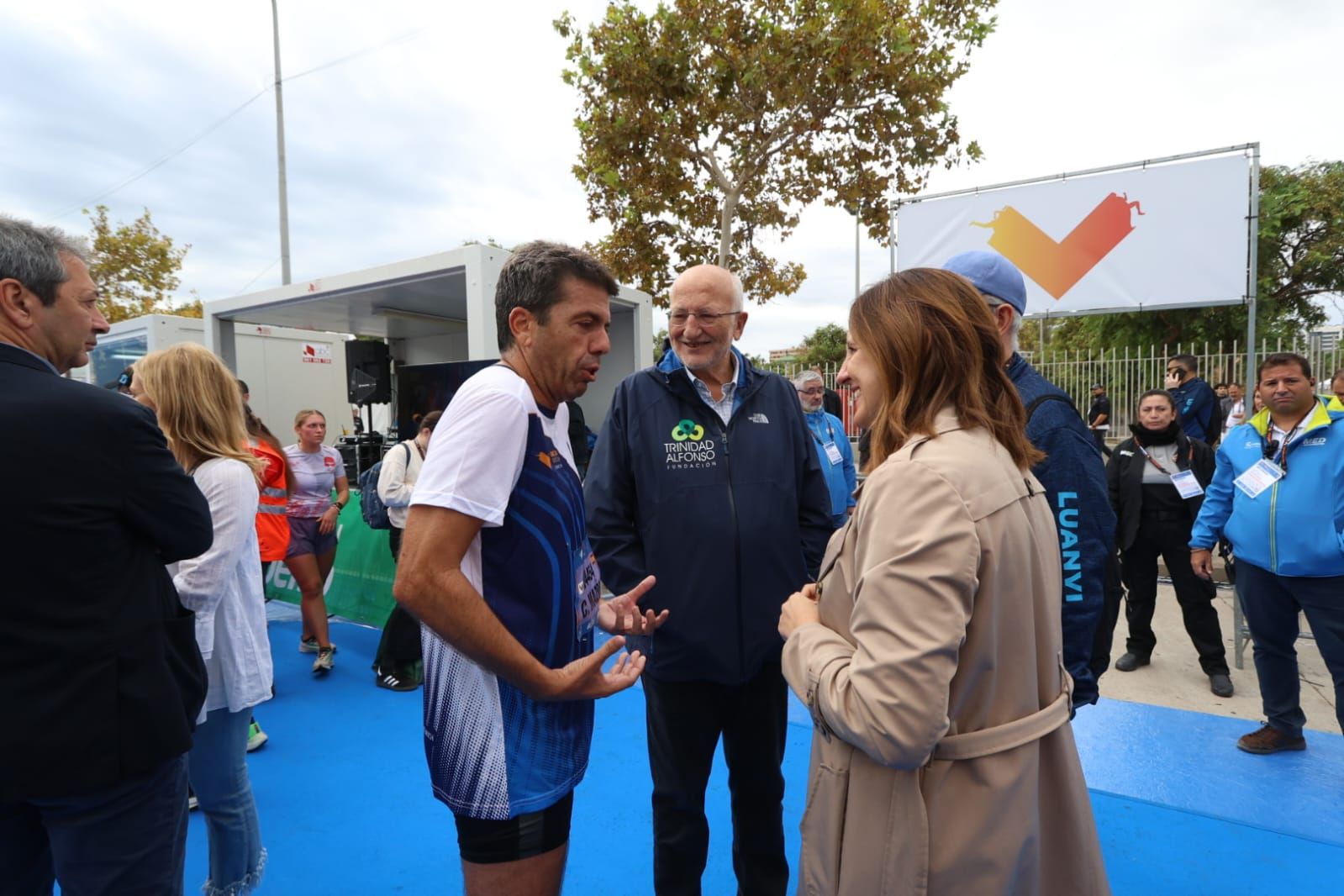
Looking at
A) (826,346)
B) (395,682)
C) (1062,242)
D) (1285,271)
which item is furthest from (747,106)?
(826,346)

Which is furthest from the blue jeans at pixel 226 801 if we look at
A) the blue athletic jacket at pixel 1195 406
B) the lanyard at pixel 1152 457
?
the blue athletic jacket at pixel 1195 406

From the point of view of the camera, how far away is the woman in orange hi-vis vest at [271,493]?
3.77 metres

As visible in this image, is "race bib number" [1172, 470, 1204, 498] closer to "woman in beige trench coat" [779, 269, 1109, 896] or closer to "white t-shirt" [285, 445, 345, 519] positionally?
"woman in beige trench coat" [779, 269, 1109, 896]

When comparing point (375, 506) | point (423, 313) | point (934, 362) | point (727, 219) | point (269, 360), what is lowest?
point (375, 506)

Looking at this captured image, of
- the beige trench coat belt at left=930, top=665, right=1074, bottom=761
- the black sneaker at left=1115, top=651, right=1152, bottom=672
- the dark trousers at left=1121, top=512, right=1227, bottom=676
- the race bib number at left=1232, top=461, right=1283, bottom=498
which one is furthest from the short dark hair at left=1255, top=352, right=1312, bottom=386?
the beige trench coat belt at left=930, top=665, right=1074, bottom=761

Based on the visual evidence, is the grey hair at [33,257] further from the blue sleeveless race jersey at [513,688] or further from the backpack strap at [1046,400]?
the backpack strap at [1046,400]

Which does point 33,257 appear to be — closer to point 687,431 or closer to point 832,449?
point 687,431

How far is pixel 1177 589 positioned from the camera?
4.31 metres

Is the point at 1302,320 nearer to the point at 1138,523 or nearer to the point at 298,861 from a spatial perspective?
the point at 1138,523

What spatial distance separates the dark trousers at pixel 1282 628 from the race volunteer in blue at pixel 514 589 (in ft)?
10.8

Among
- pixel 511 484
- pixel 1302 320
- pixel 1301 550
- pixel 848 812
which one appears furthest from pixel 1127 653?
pixel 1302 320

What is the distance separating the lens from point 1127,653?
4.44 meters

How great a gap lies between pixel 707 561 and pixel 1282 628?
3030 mm

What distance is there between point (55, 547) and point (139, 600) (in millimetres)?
189
